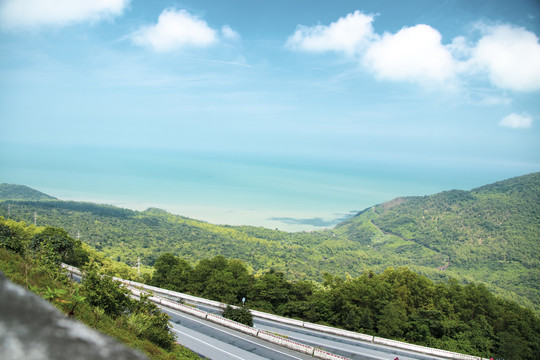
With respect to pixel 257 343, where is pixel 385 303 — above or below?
above

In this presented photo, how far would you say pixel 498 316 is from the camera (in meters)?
28.1

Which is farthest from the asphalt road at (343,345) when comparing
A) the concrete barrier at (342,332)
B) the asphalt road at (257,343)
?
the concrete barrier at (342,332)

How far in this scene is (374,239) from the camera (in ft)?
440

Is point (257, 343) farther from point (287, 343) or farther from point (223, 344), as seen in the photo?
point (223, 344)

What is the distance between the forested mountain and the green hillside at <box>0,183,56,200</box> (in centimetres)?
1619

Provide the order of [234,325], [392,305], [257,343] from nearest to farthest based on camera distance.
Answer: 1. [257,343]
2. [234,325]
3. [392,305]

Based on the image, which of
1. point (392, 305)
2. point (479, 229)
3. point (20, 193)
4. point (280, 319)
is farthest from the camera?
point (479, 229)

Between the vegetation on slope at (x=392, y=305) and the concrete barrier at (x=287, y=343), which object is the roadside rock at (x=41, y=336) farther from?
the vegetation on slope at (x=392, y=305)

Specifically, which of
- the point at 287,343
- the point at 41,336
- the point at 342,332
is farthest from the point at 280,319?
the point at 41,336

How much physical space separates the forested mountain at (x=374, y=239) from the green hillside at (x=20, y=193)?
1619cm

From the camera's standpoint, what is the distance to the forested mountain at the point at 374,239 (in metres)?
76.5

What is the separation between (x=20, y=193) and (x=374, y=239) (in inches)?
5022

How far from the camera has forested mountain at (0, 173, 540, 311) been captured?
251ft

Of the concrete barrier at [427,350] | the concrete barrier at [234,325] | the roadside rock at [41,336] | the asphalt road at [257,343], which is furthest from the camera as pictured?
the concrete barrier at [427,350]
